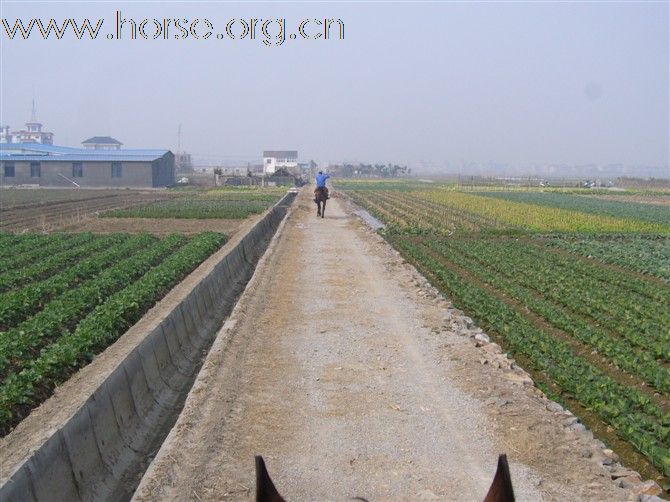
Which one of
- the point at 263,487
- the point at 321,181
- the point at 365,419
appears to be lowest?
the point at 365,419

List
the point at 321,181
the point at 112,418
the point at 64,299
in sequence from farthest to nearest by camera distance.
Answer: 1. the point at 321,181
2. the point at 64,299
3. the point at 112,418

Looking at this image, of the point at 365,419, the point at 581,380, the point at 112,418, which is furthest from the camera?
the point at 581,380

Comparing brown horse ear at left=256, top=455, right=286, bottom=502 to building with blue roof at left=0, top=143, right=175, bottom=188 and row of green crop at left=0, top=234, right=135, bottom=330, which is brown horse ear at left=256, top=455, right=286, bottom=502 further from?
building with blue roof at left=0, top=143, right=175, bottom=188

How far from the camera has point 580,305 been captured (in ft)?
41.1

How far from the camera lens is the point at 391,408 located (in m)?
7.21

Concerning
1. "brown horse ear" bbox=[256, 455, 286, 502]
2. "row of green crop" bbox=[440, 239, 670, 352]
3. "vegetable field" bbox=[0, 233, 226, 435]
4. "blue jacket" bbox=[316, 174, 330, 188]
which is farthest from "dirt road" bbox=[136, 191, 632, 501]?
"blue jacket" bbox=[316, 174, 330, 188]

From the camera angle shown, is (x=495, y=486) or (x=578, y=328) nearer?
(x=495, y=486)

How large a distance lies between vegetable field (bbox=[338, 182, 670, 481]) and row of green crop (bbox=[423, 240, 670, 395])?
0.06 ft

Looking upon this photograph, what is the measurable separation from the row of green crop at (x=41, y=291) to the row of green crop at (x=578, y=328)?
8330mm

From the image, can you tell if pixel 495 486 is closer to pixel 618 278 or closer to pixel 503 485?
pixel 503 485

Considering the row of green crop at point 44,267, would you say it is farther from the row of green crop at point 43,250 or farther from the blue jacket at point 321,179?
the blue jacket at point 321,179

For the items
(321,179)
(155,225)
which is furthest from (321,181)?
(155,225)

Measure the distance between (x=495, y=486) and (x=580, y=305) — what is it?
31.3 ft

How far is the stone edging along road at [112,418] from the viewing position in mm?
5062
